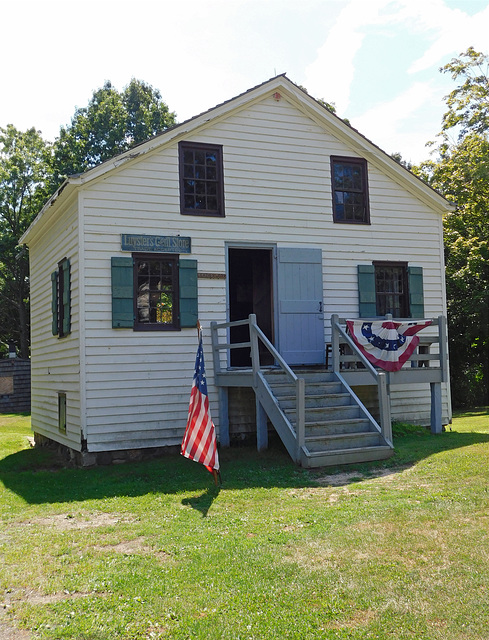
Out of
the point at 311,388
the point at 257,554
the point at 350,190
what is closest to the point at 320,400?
the point at 311,388

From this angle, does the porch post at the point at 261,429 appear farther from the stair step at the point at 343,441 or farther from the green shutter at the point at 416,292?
the green shutter at the point at 416,292

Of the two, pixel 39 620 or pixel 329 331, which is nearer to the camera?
pixel 39 620

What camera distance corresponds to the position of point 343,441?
33.3 ft

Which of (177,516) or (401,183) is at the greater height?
(401,183)

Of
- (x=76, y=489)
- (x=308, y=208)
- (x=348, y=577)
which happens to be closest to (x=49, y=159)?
(x=308, y=208)

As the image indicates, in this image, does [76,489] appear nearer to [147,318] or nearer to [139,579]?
[147,318]

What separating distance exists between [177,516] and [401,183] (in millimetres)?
9824

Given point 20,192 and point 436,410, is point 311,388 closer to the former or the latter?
point 436,410

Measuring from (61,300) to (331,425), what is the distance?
6.58 metres

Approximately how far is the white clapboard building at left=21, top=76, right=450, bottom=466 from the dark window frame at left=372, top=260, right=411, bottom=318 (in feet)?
0.16

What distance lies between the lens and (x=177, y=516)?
7590mm

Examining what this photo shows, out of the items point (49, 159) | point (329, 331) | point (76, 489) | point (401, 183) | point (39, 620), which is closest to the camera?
point (39, 620)

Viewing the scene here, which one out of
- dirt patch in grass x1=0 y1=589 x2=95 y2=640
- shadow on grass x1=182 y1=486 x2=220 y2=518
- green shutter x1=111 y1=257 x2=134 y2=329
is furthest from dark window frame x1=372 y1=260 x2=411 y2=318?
dirt patch in grass x1=0 y1=589 x2=95 y2=640

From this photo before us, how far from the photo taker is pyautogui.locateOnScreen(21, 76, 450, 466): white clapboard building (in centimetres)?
1157
